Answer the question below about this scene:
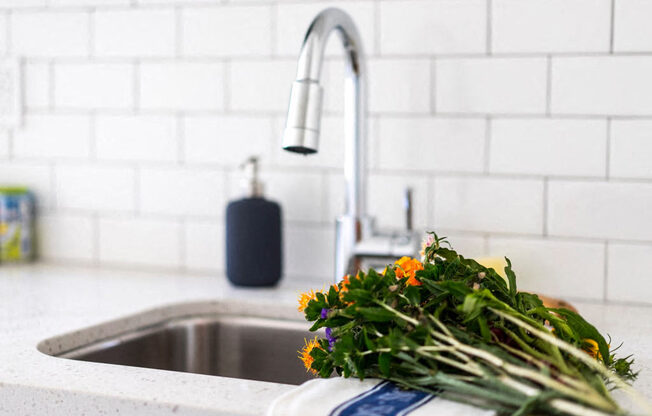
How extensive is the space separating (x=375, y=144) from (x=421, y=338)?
2.33 feet

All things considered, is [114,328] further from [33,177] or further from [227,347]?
[33,177]

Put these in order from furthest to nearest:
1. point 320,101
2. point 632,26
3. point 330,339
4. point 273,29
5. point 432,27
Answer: point 273,29 < point 432,27 < point 632,26 < point 320,101 < point 330,339

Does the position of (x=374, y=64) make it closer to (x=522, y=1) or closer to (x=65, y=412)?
(x=522, y=1)

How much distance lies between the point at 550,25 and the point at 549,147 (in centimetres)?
19

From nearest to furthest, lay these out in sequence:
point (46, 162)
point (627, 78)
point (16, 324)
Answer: point (16, 324) → point (627, 78) → point (46, 162)

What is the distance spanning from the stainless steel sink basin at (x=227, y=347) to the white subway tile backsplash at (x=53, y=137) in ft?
1.65

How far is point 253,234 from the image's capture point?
1347 millimetres

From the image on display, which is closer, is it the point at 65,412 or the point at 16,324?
the point at 65,412

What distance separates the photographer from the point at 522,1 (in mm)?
1284

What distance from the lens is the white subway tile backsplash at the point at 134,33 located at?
1.52 metres

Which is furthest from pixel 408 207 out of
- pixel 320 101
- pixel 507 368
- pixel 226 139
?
pixel 507 368

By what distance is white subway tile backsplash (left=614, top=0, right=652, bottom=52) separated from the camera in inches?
48.3

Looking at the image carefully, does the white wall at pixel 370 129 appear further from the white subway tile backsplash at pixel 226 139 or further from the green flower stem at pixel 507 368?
the green flower stem at pixel 507 368

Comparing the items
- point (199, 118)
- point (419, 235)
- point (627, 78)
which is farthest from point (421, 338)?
point (199, 118)
